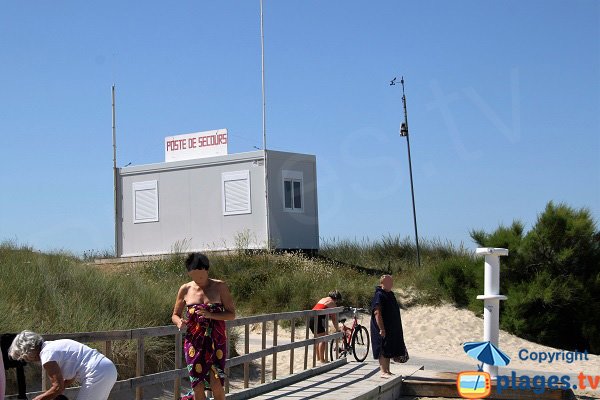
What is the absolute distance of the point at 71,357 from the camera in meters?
6.70

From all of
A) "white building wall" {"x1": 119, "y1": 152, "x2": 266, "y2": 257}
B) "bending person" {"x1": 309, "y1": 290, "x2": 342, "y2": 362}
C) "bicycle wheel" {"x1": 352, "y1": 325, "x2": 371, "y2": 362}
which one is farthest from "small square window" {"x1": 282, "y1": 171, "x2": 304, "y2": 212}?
"bending person" {"x1": 309, "y1": 290, "x2": 342, "y2": 362}

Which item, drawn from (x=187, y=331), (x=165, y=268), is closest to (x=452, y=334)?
(x=165, y=268)

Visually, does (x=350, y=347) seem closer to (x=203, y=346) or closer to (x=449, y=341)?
(x=449, y=341)

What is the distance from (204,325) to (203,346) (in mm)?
214

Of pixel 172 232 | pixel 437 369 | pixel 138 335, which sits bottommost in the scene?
pixel 437 369

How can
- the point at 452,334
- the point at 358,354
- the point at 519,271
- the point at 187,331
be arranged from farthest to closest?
the point at 519,271, the point at 452,334, the point at 358,354, the point at 187,331

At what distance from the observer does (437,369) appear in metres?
16.9

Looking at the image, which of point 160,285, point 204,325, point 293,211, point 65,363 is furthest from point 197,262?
point 293,211

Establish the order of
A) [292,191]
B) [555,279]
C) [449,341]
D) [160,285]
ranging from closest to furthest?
[160,285]
[449,341]
[555,279]
[292,191]

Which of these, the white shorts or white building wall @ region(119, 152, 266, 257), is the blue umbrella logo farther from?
white building wall @ region(119, 152, 266, 257)

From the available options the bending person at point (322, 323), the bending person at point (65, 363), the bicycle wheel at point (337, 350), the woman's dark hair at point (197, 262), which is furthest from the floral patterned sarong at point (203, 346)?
the bicycle wheel at point (337, 350)

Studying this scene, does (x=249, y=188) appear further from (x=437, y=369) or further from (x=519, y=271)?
(x=437, y=369)

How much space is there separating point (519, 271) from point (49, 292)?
15.0 meters

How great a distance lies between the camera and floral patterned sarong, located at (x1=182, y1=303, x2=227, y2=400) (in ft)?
→ 26.8
